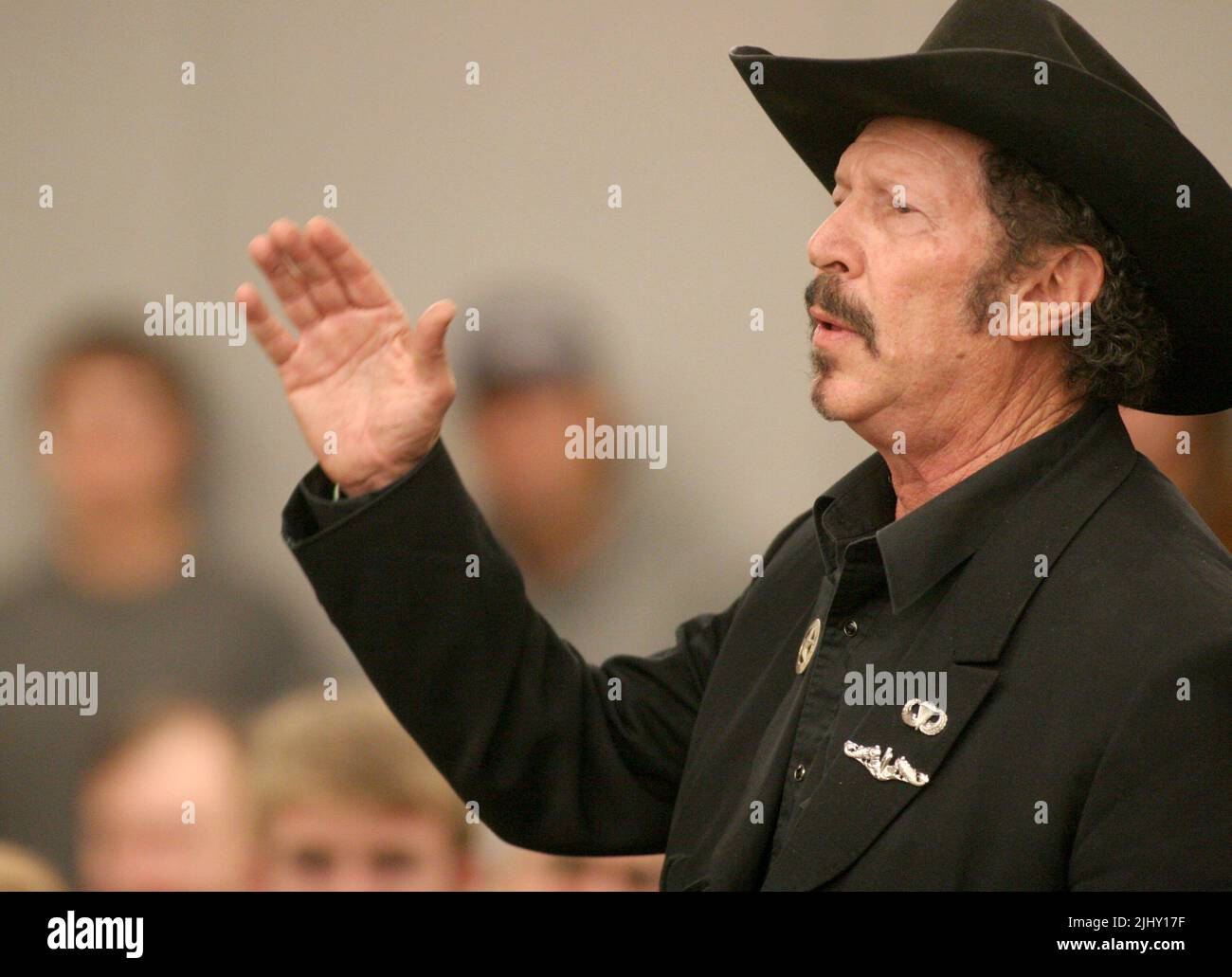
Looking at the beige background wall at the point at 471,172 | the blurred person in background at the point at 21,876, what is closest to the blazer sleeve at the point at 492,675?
the blurred person in background at the point at 21,876

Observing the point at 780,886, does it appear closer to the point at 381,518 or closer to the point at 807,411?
the point at 381,518

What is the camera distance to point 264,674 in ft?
11.2

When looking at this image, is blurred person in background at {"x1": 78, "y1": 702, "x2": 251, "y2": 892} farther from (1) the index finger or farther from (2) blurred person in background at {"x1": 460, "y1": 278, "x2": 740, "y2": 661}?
(1) the index finger

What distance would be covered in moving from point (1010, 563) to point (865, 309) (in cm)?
35

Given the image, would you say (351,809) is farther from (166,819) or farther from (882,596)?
(882,596)

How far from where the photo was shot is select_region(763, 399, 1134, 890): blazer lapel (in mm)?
1682

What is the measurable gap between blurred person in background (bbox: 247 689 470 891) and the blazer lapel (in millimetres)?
1087

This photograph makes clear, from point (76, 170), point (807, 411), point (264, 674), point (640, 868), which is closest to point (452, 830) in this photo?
point (640, 868)

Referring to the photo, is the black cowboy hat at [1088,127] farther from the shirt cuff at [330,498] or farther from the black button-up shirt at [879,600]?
the shirt cuff at [330,498]

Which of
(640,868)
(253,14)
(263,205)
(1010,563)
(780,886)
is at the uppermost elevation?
(253,14)

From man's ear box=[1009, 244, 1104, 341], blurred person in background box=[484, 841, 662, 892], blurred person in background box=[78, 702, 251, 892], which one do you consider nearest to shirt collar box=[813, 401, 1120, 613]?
man's ear box=[1009, 244, 1104, 341]

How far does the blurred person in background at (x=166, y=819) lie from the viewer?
301 centimetres

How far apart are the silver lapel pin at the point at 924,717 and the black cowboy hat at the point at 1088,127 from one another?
52 centimetres

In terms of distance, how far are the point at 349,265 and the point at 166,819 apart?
151cm
